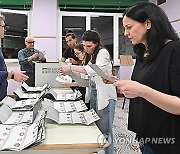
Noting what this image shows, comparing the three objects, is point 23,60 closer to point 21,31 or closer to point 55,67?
point 55,67

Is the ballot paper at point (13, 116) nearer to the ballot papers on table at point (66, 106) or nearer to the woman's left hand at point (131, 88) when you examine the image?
the ballot papers on table at point (66, 106)

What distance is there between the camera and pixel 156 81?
1.04m

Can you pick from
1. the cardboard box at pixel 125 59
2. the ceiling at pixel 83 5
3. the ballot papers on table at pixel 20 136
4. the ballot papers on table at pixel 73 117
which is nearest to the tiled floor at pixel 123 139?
the ballot papers on table at pixel 73 117

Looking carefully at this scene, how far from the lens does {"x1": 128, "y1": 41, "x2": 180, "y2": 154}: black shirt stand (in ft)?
3.26

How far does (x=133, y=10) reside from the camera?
112 centimetres

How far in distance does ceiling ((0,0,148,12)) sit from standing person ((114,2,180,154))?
5149 mm

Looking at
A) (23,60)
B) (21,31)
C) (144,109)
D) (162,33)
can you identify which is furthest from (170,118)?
(21,31)

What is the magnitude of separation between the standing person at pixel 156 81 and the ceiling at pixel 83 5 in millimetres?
5149

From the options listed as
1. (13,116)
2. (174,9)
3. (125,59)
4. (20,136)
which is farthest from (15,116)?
(174,9)

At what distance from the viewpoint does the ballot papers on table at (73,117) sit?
138 centimetres

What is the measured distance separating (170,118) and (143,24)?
40 centimetres

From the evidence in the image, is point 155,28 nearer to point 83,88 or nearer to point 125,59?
point 83,88

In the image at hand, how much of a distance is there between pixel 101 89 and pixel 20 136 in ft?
3.44

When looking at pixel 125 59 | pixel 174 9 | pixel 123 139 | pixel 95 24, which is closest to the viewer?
pixel 123 139
